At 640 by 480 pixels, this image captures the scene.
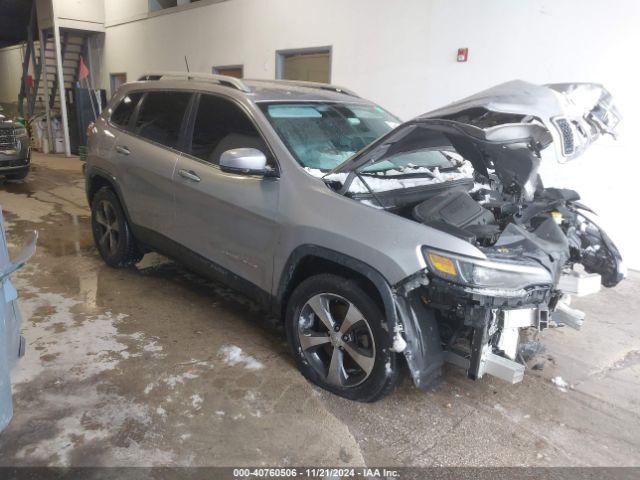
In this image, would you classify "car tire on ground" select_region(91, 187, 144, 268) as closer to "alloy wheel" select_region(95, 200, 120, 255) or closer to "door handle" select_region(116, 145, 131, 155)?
"alloy wheel" select_region(95, 200, 120, 255)

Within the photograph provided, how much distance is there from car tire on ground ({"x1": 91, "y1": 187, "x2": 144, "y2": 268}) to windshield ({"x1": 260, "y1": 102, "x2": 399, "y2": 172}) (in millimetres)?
2014

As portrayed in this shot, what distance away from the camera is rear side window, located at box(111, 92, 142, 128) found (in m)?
4.30

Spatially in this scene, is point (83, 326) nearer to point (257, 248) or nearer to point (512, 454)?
point (257, 248)

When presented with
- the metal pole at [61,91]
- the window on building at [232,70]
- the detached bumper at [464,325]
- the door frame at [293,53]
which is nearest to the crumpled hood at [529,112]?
the detached bumper at [464,325]

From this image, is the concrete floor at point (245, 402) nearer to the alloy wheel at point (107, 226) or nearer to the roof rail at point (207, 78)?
the alloy wheel at point (107, 226)

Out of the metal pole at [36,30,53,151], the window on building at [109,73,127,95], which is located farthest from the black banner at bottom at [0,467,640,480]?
the metal pole at [36,30,53,151]

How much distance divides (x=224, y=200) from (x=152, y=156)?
1.04 m

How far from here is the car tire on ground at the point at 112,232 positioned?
14.5 ft

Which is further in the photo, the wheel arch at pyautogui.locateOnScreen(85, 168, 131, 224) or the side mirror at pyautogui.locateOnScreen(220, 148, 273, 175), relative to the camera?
the wheel arch at pyautogui.locateOnScreen(85, 168, 131, 224)

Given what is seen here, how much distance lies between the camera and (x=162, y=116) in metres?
3.94

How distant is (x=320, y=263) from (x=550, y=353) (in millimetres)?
1959

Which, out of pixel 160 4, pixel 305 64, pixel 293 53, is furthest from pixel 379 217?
pixel 160 4

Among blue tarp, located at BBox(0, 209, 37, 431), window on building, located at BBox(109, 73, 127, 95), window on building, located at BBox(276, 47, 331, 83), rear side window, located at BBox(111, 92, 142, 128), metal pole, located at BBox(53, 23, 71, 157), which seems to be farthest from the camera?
window on building, located at BBox(109, 73, 127, 95)

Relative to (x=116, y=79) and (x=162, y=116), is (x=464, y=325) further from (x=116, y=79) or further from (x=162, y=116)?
(x=116, y=79)
